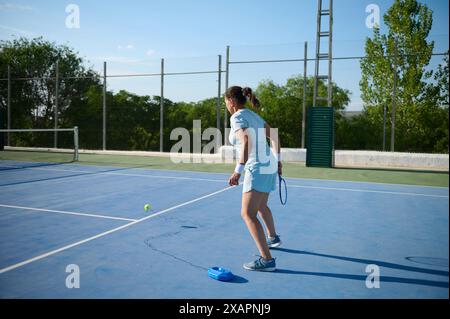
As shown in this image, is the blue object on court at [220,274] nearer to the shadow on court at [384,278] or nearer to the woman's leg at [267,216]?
the shadow on court at [384,278]

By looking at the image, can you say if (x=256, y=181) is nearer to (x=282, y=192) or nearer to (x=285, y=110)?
(x=282, y=192)

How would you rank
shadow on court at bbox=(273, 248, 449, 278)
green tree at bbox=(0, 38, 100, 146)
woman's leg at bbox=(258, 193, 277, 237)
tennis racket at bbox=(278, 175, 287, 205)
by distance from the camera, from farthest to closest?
green tree at bbox=(0, 38, 100, 146) < tennis racket at bbox=(278, 175, 287, 205) < woman's leg at bbox=(258, 193, 277, 237) < shadow on court at bbox=(273, 248, 449, 278)

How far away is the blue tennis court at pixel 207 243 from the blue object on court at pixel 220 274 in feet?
0.19

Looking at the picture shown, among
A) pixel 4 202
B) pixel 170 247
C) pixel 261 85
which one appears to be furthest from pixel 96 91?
pixel 170 247

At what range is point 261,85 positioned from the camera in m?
31.8

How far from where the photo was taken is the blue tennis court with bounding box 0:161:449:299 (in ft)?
11.3

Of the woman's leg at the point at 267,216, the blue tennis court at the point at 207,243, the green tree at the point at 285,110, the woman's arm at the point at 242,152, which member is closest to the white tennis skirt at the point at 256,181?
the woman's arm at the point at 242,152

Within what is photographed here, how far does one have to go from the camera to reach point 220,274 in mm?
3566

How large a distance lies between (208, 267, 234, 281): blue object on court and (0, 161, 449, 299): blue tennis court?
6 cm

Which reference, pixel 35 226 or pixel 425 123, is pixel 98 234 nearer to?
pixel 35 226

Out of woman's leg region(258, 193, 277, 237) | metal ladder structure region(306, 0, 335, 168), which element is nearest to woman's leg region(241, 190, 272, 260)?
woman's leg region(258, 193, 277, 237)

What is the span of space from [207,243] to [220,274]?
48.2 inches

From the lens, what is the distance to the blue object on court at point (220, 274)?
355 cm

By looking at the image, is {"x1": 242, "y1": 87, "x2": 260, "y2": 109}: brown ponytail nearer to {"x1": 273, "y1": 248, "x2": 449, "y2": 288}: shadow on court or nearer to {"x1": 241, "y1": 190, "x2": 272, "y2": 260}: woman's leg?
{"x1": 241, "y1": 190, "x2": 272, "y2": 260}: woman's leg
